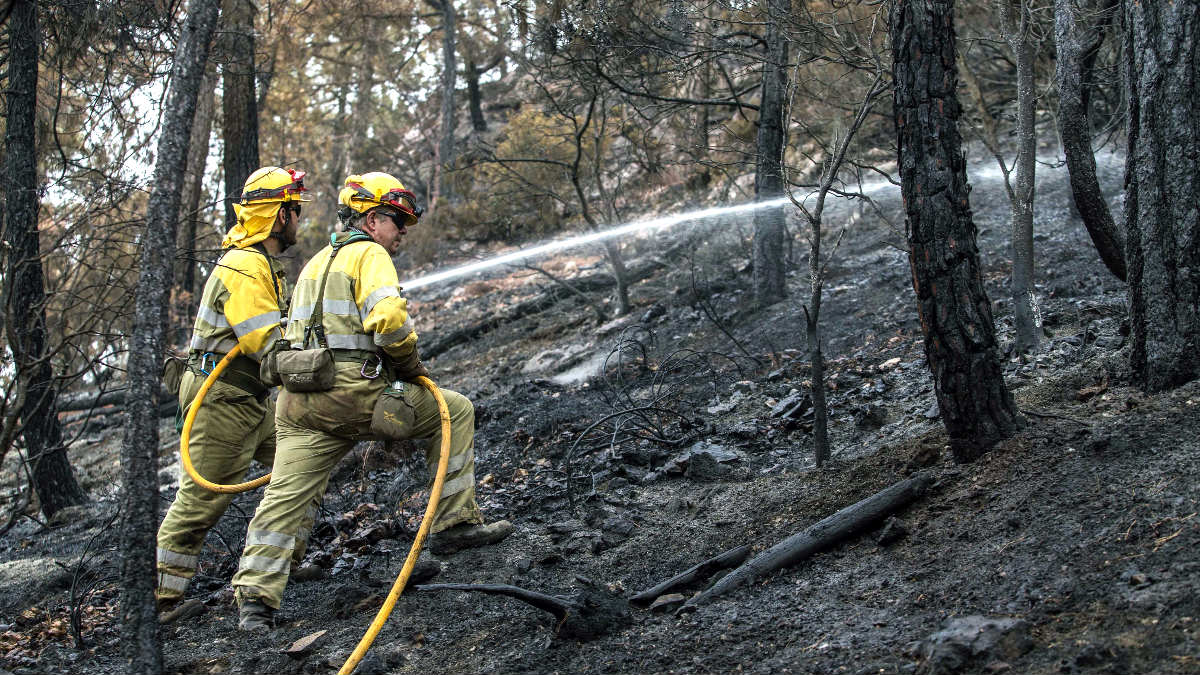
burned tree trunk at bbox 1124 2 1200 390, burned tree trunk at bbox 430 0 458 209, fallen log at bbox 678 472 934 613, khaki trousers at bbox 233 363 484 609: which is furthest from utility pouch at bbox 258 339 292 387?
burned tree trunk at bbox 430 0 458 209

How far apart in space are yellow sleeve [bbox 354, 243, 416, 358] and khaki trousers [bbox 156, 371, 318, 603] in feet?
3.33

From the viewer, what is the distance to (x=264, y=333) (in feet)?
16.4

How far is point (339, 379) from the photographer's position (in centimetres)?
457

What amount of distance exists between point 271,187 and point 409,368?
4.43 feet

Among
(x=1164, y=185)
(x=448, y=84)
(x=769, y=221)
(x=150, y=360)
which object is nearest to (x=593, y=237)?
(x=769, y=221)

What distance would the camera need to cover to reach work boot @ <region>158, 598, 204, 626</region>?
4.84 metres

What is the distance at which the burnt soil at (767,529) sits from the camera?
10.2ft

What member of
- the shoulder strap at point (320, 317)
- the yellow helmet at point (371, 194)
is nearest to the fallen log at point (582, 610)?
the shoulder strap at point (320, 317)

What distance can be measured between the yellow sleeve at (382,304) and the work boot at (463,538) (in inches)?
44.6

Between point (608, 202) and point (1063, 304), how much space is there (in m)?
5.48

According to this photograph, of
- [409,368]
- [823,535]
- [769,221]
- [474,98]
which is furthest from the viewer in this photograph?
[474,98]

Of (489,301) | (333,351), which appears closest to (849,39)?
(333,351)

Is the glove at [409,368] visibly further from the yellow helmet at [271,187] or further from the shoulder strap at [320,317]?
the yellow helmet at [271,187]

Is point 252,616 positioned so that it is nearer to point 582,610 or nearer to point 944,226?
point 582,610
